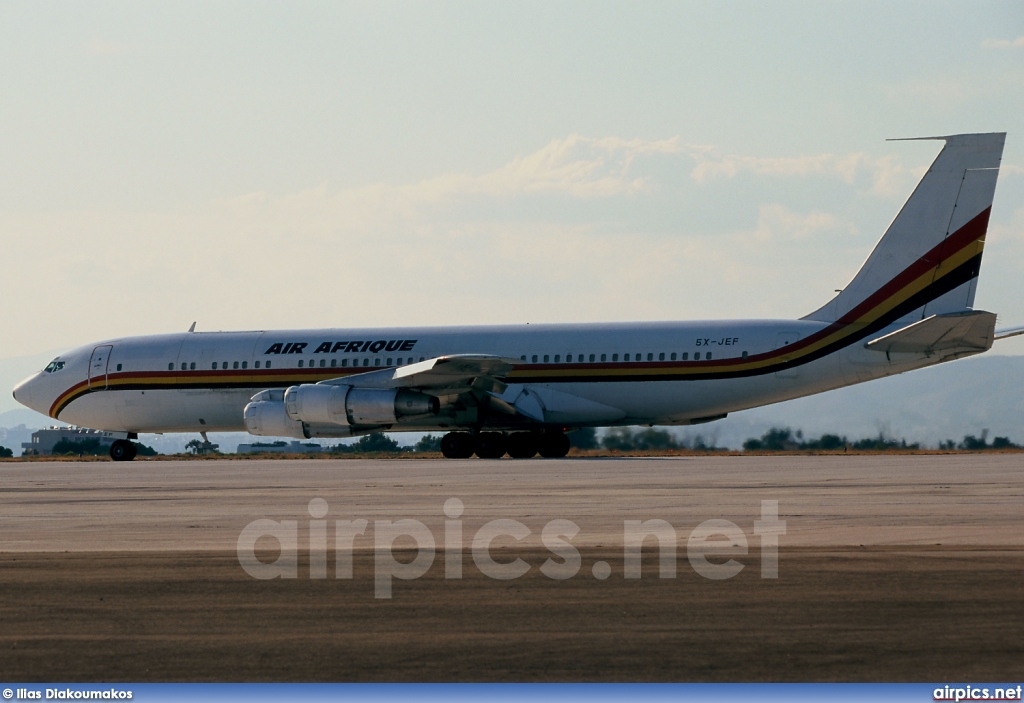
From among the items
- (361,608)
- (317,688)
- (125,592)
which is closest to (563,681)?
(317,688)

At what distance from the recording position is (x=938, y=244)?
3519cm

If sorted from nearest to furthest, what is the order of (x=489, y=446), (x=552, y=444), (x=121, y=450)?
(x=489, y=446) → (x=552, y=444) → (x=121, y=450)

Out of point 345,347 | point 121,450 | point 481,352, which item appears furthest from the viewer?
point 121,450

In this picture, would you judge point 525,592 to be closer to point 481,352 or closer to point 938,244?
point 938,244

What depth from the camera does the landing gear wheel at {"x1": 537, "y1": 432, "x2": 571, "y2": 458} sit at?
3916 cm

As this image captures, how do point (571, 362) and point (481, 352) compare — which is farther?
point (481, 352)

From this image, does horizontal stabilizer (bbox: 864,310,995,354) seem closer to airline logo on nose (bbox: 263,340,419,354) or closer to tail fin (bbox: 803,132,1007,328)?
tail fin (bbox: 803,132,1007,328)

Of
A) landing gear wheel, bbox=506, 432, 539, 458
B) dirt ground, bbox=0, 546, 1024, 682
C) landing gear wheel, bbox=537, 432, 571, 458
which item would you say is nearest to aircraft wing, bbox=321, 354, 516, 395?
A: landing gear wheel, bbox=506, 432, 539, 458

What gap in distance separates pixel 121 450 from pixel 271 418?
25.9 ft

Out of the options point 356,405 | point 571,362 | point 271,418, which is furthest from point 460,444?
point 271,418

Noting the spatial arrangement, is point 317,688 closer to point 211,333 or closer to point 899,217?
point 899,217

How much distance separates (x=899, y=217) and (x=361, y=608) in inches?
1160

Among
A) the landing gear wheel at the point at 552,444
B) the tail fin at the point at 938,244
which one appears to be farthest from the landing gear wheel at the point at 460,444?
the tail fin at the point at 938,244

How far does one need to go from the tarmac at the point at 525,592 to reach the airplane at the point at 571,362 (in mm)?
17706
